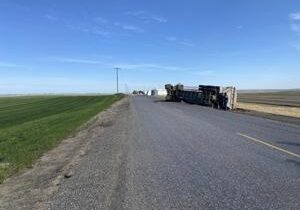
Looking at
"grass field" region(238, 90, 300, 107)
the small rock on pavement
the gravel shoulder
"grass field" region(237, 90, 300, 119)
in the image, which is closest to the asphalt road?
the small rock on pavement

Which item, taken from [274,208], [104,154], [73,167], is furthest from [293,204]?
[104,154]

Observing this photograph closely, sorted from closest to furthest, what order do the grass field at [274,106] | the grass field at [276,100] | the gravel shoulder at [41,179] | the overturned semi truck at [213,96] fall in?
the gravel shoulder at [41,179], the grass field at [274,106], the overturned semi truck at [213,96], the grass field at [276,100]

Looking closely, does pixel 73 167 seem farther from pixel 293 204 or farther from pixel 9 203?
pixel 293 204

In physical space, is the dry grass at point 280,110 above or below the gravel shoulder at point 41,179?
below

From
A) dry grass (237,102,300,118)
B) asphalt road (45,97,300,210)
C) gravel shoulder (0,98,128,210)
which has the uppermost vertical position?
asphalt road (45,97,300,210)

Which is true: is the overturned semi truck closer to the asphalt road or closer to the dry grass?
the dry grass

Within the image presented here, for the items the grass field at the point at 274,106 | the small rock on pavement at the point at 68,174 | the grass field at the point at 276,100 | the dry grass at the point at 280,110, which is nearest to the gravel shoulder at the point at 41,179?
Result: the small rock on pavement at the point at 68,174

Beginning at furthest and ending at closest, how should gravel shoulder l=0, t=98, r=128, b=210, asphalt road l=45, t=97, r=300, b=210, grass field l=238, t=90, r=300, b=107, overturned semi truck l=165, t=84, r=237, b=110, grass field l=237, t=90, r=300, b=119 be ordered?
grass field l=238, t=90, r=300, b=107
overturned semi truck l=165, t=84, r=237, b=110
grass field l=237, t=90, r=300, b=119
gravel shoulder l=0, t=98, r=128, b=210
asphalt road l=45, t=97, r=300, b=210

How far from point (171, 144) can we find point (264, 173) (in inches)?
172

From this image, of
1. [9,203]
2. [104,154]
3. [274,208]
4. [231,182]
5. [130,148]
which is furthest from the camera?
[130,148]

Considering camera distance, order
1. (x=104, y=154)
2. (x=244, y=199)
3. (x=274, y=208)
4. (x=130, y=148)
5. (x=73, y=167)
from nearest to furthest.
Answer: (x=274, y=208), (x=244, y=199), (x=73, y=167), (x=104, y=154), (x=130, y=148)

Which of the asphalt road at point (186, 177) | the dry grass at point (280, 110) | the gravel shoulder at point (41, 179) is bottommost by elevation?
the dry grass at point (280, 110)

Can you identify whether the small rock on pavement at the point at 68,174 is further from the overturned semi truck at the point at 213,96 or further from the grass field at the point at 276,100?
the grass field at the point at 276,100

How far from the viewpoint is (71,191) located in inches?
252
